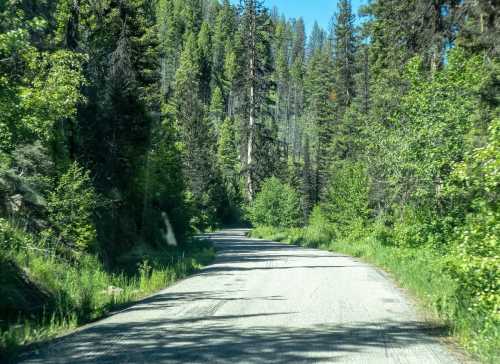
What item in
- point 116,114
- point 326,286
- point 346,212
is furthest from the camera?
point 346,212

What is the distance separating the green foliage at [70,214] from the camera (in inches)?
528

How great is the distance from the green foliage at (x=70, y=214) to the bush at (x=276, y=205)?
3262 cm

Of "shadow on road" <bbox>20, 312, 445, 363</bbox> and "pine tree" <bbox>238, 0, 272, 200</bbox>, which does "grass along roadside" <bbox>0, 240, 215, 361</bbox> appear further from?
"pine tree" <bbox>238, 0, 272, 200</bbox>

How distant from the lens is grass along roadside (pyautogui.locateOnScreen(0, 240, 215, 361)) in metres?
7.45

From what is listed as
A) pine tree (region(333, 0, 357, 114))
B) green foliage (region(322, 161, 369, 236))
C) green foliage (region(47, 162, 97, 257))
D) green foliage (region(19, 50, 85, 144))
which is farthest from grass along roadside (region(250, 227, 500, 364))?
pine tree (region(333, 0, 357, 114))

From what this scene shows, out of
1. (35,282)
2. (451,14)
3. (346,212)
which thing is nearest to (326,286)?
(35,282)


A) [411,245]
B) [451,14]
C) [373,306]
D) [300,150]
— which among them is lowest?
[373,306]

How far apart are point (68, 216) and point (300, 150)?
119781 mm

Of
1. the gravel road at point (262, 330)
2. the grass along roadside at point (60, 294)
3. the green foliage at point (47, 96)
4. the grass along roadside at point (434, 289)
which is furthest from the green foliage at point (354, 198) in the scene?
the green foliage at point (47, 96)

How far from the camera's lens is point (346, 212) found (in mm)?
31844

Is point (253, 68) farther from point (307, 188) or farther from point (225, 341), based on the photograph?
point (225, 341)

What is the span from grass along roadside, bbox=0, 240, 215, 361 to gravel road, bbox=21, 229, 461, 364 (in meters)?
0.47

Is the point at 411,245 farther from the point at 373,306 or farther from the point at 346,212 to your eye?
the point at 346,212

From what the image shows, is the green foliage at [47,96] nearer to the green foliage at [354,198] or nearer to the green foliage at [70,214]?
the green foliage at [70,214]
